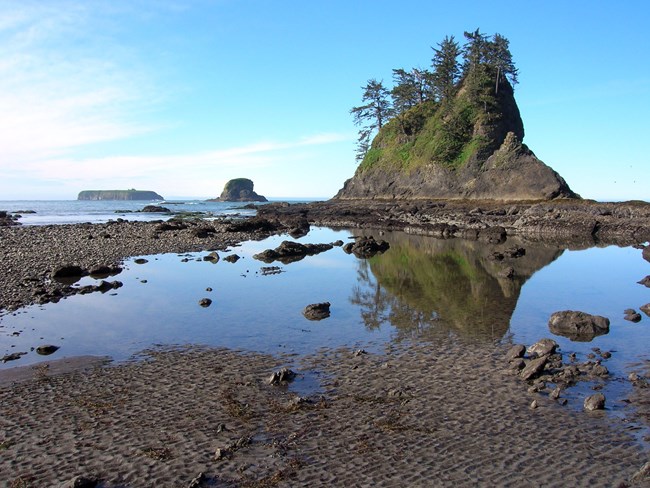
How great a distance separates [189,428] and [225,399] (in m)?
1.52

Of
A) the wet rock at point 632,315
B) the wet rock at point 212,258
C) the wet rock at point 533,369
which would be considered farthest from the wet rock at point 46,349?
the wet rock at point 632,315

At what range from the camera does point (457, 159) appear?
8519 centimetres

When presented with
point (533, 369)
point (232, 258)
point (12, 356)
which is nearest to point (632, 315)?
point (533, 369)

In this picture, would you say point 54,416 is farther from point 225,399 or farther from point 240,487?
point 240,487

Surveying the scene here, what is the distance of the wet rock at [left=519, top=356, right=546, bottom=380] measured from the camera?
39.9 ft

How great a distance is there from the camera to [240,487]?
7672mm

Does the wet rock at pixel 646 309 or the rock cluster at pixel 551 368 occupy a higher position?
the wet rock at pixel 646 309

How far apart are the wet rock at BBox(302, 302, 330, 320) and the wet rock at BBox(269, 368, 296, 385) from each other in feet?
20.3

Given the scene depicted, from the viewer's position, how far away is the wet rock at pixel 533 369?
1216cm

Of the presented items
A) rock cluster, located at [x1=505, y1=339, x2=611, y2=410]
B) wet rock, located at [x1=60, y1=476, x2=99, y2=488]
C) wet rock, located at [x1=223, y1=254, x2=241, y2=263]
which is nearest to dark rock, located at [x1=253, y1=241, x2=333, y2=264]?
wet rock, located at [x1=223, y1=254, x2=241, y2=263]

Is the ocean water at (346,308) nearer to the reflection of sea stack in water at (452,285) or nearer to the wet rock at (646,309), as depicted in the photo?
the reflection of sea stack in water at (452,285)

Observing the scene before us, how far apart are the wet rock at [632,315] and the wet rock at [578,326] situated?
2.15m

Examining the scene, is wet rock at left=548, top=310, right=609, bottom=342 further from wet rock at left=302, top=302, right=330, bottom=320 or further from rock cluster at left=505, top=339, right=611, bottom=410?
wet rock at left=302, top=302, right=330, bottom=320

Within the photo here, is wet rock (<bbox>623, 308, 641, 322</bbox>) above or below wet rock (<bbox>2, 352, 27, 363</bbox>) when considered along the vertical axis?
above
